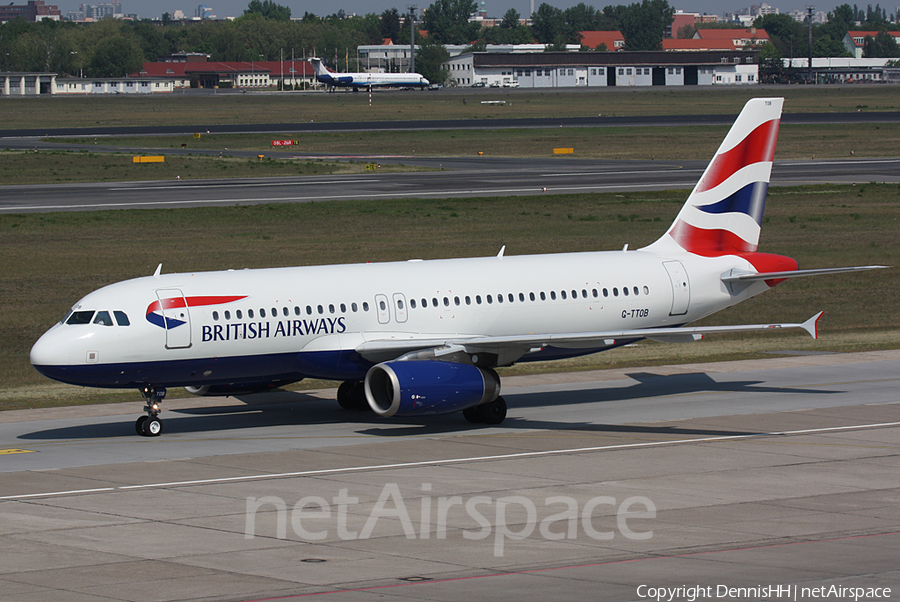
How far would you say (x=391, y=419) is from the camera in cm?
3394

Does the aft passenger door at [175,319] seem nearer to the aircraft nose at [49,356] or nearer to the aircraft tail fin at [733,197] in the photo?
the aircraft nose at [49,356]

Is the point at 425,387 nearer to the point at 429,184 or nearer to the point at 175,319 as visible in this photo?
the point at 175,319

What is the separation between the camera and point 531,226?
2781 inches

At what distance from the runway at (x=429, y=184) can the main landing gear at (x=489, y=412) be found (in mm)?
52038

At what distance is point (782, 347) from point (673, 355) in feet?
13.9

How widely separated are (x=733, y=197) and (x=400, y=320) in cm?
1211

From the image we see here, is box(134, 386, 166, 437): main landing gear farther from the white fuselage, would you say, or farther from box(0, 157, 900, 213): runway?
box(0, 157, 900, 213): runway

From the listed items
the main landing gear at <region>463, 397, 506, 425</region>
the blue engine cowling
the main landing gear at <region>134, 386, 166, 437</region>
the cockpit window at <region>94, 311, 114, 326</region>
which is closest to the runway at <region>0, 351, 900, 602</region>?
the main landing gear at <region>463, 397, 506, 425</region>

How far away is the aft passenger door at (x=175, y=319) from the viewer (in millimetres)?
30641

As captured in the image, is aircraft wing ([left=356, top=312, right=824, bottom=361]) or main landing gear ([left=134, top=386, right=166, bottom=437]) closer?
main landing gear ([left=134, top=386, right=166, bottom=437])

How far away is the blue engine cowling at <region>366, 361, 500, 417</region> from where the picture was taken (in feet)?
99.2

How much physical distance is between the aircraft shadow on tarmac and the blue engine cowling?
1.28m

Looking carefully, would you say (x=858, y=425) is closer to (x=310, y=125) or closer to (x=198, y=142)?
(x=198, y=142)

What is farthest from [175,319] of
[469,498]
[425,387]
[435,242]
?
[435,242]
